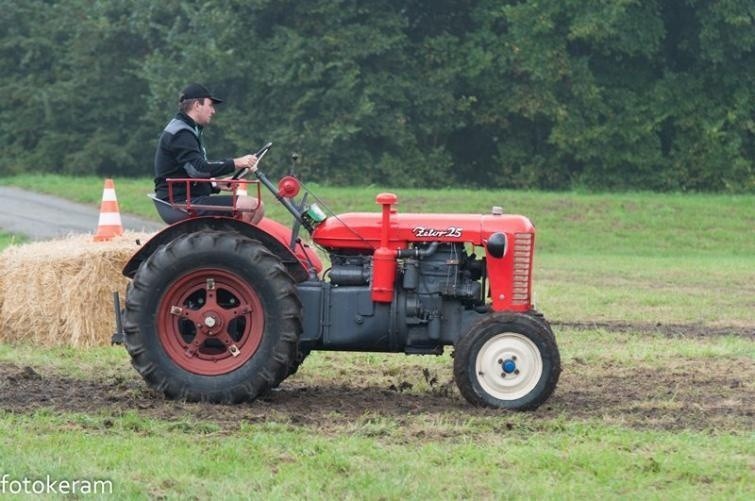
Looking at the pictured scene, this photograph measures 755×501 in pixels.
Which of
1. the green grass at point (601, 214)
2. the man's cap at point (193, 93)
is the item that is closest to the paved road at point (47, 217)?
the green grass at point (601, 214)

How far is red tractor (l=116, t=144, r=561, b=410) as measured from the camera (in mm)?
8727

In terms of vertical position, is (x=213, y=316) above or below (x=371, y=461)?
above

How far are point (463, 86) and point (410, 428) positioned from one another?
35.1m

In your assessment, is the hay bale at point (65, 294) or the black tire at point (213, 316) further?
the hay bale at point (65, 294)

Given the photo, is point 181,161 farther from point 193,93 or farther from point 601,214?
point 601,214

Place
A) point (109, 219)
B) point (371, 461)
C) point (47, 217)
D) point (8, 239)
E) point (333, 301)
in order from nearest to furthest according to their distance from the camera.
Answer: point (371, 461), point (333, 301), point (109, 219), point (8, 239), point (47, 217)

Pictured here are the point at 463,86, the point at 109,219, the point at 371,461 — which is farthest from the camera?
the point at 463,86

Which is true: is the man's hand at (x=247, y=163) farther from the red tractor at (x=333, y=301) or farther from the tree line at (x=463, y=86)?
the tree line at (x=463, y=86)

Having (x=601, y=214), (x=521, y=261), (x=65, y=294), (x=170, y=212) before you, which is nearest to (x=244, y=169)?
(x=170, y=212)

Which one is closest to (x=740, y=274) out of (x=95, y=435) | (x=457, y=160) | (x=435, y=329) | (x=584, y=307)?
(x=584, y=307)

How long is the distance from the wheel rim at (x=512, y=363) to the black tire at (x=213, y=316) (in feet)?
3.85

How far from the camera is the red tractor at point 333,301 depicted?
8.73 metres

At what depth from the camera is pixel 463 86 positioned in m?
42.5

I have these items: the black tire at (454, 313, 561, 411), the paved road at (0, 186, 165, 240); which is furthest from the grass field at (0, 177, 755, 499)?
the paved road at (0, 186, 165, 240)
